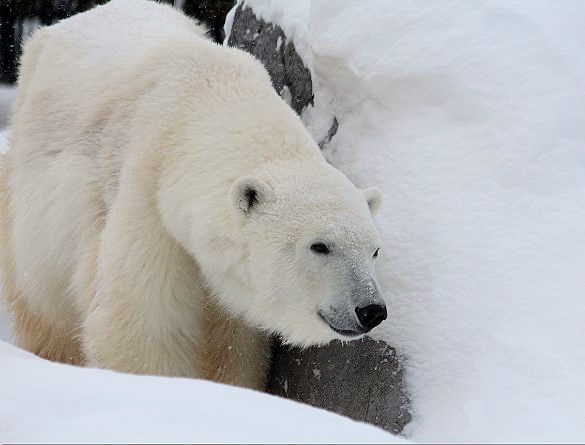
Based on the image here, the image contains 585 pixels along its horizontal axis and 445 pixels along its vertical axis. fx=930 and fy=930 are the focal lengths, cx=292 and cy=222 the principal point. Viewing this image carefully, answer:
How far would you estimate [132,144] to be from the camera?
12.7 feet

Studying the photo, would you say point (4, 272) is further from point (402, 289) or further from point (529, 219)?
point (529, 219)

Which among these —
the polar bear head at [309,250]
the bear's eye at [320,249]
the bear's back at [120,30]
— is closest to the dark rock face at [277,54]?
the bear's back at [120,30]

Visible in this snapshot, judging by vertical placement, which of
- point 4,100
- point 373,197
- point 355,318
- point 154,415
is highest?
point 154,415

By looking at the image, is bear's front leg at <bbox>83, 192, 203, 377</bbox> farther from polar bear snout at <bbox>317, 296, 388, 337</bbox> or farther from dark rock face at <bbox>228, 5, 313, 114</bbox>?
dark rock face at <bbox>228, 5, 313, 114</bbox>

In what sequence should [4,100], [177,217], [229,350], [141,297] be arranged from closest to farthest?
[177,217]
[141,297]
[229,350]
[4,100]

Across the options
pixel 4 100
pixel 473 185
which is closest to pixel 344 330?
pixel 473 185

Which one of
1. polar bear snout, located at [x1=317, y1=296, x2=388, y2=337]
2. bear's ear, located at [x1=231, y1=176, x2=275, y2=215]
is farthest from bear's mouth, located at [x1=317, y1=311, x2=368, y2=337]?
bear's ear, located at [x1=231, y1=176, x2=275, y2=215]

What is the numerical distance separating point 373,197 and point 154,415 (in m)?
1.71

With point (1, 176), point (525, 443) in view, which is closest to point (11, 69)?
point (1, 176)

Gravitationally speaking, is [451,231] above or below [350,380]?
above

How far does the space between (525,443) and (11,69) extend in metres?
13.4

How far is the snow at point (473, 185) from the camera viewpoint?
3221 millimetres

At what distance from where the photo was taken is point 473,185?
395 centimetres

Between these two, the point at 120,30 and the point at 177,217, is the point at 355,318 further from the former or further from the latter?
the point at 120,30
